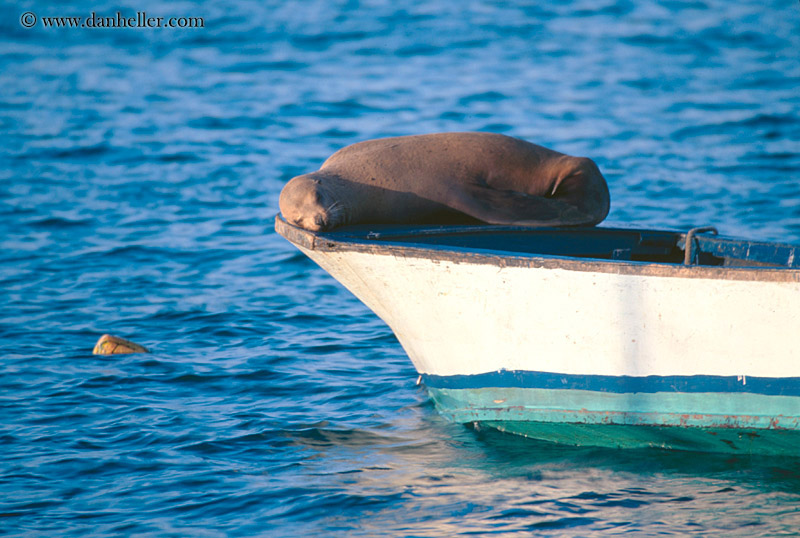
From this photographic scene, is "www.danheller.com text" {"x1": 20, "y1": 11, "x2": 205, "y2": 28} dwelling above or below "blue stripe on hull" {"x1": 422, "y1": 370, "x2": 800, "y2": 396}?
above

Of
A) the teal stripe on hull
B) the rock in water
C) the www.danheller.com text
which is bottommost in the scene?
the rock in water

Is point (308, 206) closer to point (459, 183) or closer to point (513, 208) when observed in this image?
point (459, 183)

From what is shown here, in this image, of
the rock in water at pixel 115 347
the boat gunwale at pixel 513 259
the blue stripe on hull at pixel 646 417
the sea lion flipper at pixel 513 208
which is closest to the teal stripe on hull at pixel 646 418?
the blue stripe on hull at pixel 646 417

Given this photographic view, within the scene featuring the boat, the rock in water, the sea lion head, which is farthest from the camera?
the rock in water

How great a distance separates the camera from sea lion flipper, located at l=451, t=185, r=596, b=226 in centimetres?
509

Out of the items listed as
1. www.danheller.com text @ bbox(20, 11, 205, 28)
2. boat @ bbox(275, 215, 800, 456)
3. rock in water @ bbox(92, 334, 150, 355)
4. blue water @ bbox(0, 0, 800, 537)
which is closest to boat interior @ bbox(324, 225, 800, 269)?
boat @ bbox(275, 215, 800, 456)

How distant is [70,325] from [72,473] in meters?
2.41

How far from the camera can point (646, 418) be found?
14.6 feet

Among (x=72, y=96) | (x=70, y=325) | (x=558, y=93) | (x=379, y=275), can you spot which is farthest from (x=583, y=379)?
(x=72, y=96)

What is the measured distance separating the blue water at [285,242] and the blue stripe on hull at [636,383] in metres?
0.38

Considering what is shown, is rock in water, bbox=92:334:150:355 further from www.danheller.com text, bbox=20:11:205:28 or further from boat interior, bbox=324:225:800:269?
www.danheller.com text, bbox=20:11:205:28

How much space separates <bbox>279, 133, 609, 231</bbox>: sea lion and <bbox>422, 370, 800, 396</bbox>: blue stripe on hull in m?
0.91

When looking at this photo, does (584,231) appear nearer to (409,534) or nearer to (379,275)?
(379,275)

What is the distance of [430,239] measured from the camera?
484 cm
